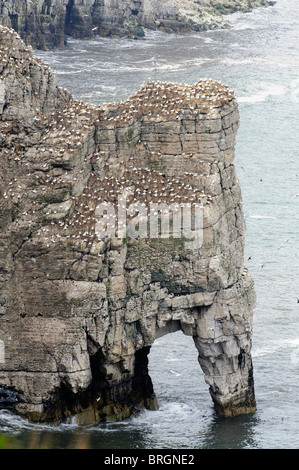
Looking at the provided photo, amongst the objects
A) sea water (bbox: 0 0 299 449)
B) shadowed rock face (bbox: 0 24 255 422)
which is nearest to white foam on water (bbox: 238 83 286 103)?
sea water (bbox: 0 0 299 449)

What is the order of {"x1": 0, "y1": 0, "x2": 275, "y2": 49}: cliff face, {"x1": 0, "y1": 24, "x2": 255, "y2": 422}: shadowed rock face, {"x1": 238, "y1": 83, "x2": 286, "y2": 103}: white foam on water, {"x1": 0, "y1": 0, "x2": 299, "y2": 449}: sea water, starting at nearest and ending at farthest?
{"x1": 0, "y1": 24, "x2": 255, "y2": 422}: shadowed rock face, {"x1": 0, "y1": 0, "x2": 299, "y2": 449}: sea water, {"x1": 238, "y1": 83, "x2": 286, "y2": 103}: white foam on water, {"x1": 0, "y1": 0, "x2": 275, "y2": 49}: cliff face

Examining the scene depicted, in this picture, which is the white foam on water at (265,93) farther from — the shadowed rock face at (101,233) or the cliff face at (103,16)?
the shadowed rock face at (101,233)

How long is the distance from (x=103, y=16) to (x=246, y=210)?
55423 mm

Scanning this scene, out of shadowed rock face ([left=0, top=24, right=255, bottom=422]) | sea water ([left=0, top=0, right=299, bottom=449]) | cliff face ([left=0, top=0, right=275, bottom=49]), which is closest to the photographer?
shadowed rock face ([left=0, top=24, right=255, bottom=422])

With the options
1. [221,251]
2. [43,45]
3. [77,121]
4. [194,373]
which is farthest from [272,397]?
[43,45]

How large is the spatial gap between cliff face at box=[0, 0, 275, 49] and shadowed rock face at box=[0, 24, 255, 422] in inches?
2460

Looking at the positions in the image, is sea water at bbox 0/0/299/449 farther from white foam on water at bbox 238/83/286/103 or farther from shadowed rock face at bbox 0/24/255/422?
shadowed rock face at bbox 0/24/255/422

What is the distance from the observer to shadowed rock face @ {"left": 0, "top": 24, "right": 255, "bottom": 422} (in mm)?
48500

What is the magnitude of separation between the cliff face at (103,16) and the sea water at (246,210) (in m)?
1.82

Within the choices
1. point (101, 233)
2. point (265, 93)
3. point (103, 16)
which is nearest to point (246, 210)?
point (265, 93)

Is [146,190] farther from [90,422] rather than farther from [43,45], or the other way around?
[43,45]

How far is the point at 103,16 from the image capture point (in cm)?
13200

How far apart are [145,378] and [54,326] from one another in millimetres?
6106

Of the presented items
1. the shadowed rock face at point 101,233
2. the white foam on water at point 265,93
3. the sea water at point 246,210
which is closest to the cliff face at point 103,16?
the sea water at point 246,210
